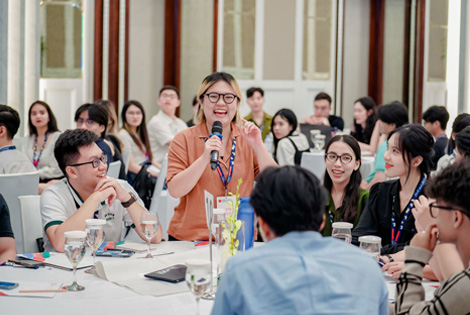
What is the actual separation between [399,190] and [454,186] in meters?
1.20

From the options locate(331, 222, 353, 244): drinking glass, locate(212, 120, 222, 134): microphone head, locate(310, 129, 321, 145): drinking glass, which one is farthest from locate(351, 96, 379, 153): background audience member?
locate(331, 222, 353, 244): drinking glass

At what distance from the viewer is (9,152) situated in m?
4.45

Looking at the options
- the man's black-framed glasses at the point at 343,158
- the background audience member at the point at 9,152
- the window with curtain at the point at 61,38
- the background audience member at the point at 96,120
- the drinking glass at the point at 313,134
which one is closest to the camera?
the man's black-framed glasses at the point at 343,158

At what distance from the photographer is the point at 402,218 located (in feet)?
9.56

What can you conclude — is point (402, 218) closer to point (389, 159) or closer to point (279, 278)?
point (389, 159)

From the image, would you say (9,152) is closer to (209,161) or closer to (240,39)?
(209,161)

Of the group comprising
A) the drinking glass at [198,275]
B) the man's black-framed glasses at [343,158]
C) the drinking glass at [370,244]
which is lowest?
the drinking glass at [370,244]

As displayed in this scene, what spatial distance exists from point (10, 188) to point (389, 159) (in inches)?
89.5

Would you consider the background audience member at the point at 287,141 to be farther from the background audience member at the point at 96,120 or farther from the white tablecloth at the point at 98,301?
the white tablecloth at the point at 98,301

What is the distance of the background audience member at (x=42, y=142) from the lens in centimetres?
558

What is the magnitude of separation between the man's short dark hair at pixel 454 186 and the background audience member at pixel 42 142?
4.25 m

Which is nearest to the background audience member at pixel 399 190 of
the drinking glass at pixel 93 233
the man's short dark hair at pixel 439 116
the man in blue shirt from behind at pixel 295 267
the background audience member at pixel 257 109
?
the drinking glass at pixel 93 233

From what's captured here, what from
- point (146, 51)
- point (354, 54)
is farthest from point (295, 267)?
point (354, 54)

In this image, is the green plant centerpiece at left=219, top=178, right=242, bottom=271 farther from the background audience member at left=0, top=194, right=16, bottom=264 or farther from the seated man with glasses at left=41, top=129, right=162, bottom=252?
the background audience member at left=0, top=194, right=16, bottom=264
